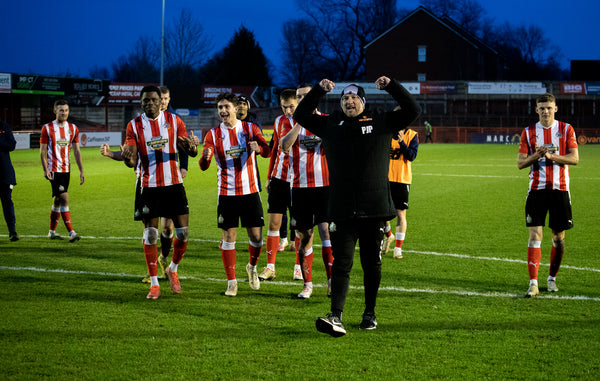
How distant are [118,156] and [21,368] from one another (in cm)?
266

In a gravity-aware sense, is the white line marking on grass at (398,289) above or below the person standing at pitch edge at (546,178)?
below

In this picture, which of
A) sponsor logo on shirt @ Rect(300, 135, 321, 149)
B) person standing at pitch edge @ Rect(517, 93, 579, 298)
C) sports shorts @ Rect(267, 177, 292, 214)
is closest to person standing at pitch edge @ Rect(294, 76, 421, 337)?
sponsor logo on shirt @ Rect(300, 135, 321, 149)

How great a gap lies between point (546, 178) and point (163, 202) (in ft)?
12.8

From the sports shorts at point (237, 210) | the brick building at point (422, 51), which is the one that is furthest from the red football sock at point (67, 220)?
the brick building at point (422, 51)

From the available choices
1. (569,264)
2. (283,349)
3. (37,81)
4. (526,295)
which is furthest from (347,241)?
(37,81)

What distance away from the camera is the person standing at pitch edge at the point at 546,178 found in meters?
6.95

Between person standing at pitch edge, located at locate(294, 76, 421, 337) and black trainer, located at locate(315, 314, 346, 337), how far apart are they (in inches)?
4.1

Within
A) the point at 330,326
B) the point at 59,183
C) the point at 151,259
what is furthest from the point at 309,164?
the point at 59,183

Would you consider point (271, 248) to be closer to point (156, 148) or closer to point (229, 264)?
point (229, 264)

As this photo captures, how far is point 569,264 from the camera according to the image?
8.65 metres

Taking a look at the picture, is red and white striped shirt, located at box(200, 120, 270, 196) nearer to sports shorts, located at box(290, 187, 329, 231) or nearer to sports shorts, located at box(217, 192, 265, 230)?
sports shorts, located at box(217, 192, 265, 230)

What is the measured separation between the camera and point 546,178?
6969mm

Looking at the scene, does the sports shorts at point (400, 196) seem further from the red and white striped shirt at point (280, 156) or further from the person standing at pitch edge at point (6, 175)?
the person standing at pitch edge at point (6, 175)

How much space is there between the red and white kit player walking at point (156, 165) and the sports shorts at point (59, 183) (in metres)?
4.38
